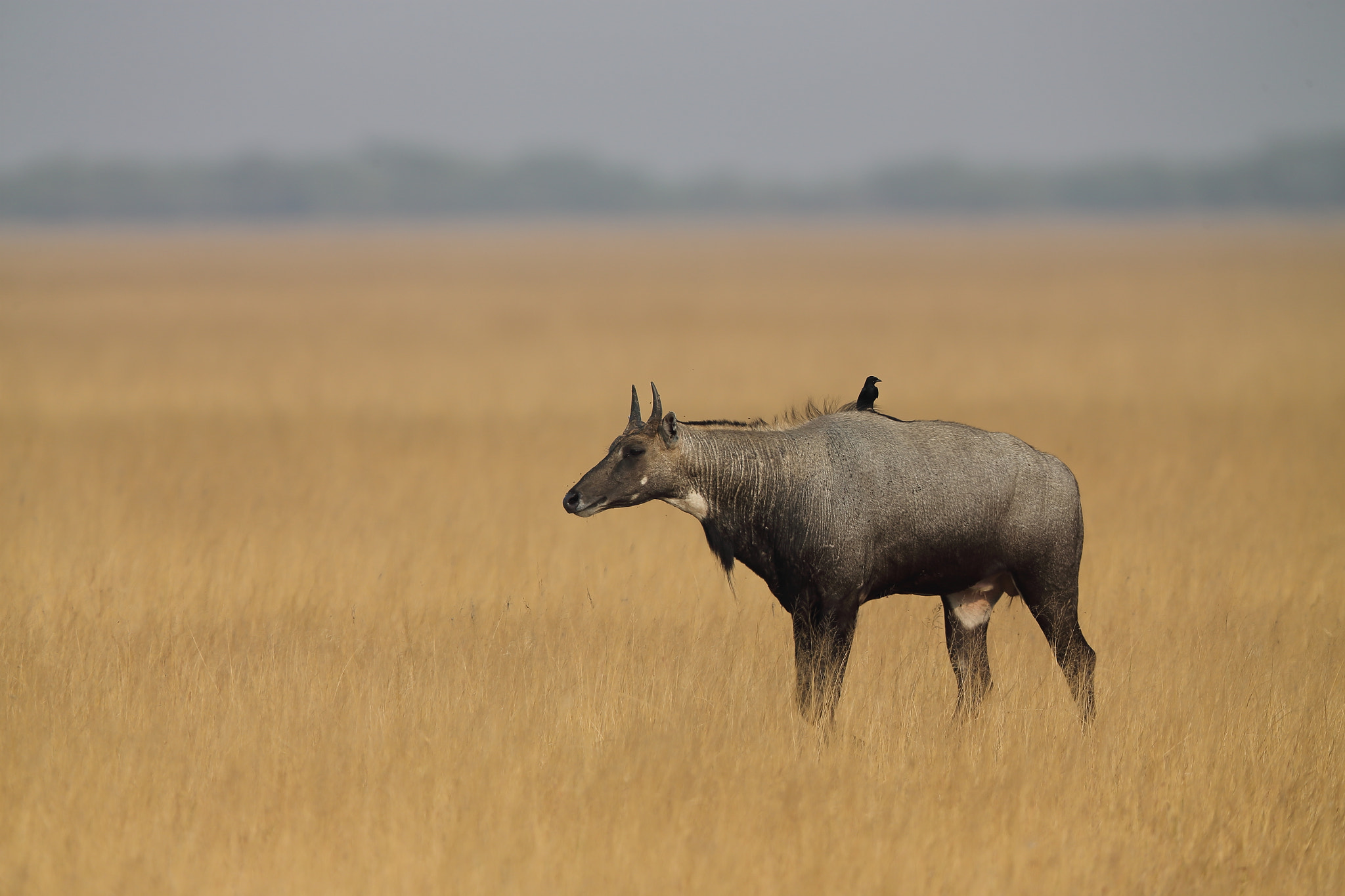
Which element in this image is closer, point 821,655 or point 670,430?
point 821,655

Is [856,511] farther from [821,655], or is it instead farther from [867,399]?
[867,399]

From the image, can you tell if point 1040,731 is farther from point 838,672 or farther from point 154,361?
point 154,361

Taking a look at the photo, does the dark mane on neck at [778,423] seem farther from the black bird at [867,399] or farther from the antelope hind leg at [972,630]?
the antelope hind leg at [972,630]

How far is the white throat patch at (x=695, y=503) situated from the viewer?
26.0 feet

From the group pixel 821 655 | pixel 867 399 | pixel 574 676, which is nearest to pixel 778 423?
pixel 867 399

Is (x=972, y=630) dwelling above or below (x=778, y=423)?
below

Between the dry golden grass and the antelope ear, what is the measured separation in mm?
1387

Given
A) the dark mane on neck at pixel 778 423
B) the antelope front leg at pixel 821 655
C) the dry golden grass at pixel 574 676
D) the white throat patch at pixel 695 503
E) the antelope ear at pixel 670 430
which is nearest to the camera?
the dry golden grass at pixel 574 676

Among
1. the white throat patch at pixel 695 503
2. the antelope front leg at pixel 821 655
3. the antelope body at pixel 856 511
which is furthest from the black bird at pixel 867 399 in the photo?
the antelope front leg at pixel 821 655

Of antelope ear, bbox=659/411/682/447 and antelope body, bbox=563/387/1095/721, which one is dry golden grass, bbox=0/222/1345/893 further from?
antelope ear, bbox=659/411/682/447

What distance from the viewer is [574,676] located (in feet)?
27.9

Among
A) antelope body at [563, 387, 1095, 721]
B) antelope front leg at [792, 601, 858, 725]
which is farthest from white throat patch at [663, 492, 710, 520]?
antelope front leg at [792, 601, 858, 725]

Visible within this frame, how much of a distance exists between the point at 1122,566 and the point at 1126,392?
49.3ft

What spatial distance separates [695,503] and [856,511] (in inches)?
33.8
